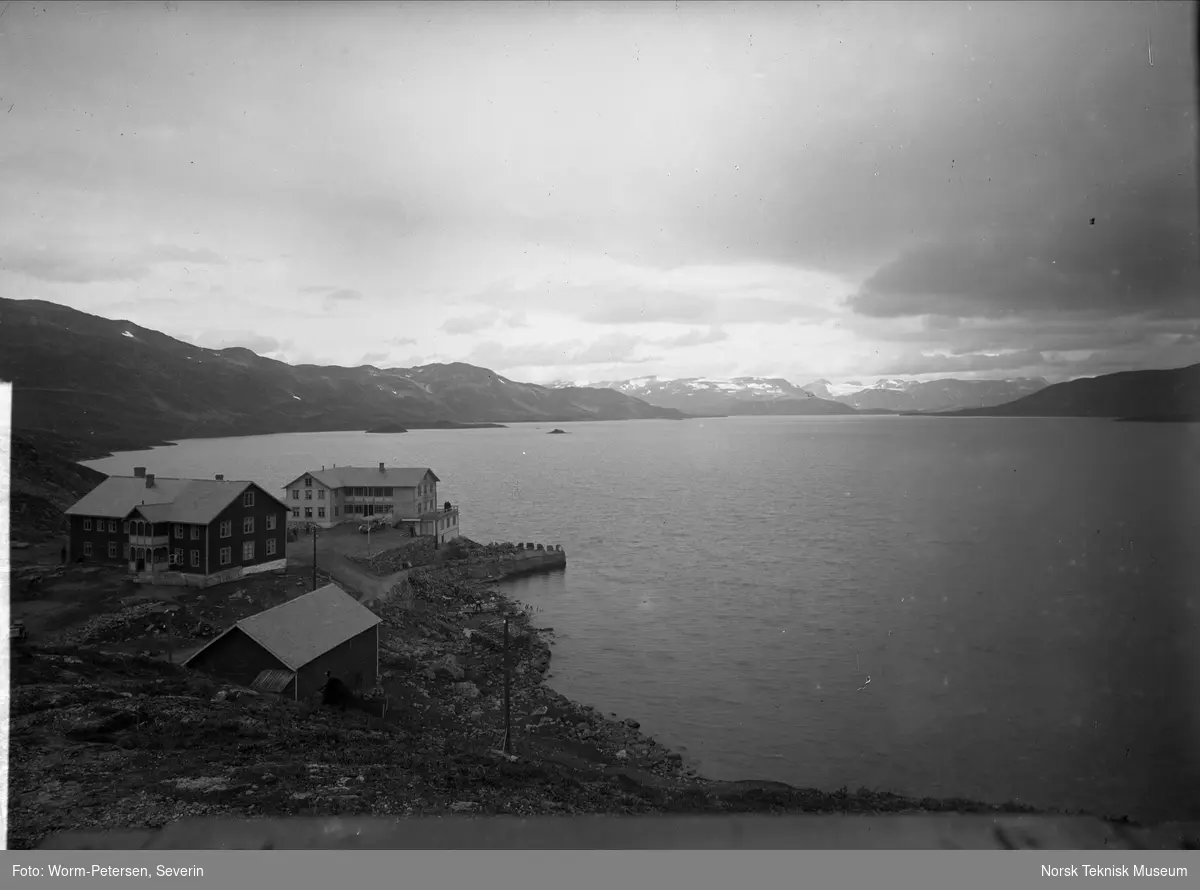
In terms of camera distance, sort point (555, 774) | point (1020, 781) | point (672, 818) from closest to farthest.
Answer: point (672, 818)
point (555, 774)
point (1020, 781)

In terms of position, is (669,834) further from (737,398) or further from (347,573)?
(737,398)

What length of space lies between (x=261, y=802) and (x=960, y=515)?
22.4m

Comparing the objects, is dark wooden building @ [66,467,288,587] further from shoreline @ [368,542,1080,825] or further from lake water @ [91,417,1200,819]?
lake water @ [91,417,1200,819]

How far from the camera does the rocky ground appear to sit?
12.0 ft

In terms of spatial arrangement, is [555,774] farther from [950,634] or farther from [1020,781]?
[950,634]

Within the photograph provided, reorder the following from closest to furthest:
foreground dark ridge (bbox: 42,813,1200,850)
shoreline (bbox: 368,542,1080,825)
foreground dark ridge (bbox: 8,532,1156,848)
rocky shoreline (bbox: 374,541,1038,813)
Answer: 1. foreground dark ridge (bbox: 42,813,1200,850)
2. foreground dark ridge (bbox: 8,532,1156,848)
3. shoreline (bbox: 368,542,1080,825)
4. rocky shoreline (bbox: 374,541,1038,813)

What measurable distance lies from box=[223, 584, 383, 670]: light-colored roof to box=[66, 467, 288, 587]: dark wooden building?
10.3ft

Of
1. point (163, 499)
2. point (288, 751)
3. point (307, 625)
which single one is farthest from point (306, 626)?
point (163, 499)

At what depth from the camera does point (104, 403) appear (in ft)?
39.7

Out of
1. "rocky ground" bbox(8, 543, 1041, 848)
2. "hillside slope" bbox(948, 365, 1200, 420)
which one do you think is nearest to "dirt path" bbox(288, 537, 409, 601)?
"rocky ground" bbox(8, 543, 1041, 848)

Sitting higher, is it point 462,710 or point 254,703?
point 254,703

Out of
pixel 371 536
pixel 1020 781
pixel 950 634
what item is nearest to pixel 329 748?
pixel 1020 781

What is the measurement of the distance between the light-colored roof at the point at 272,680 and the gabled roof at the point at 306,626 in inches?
3.4

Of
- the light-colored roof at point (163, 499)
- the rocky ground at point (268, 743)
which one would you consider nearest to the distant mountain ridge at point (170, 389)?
Answer: the light-colored roof at point (163, 499)
